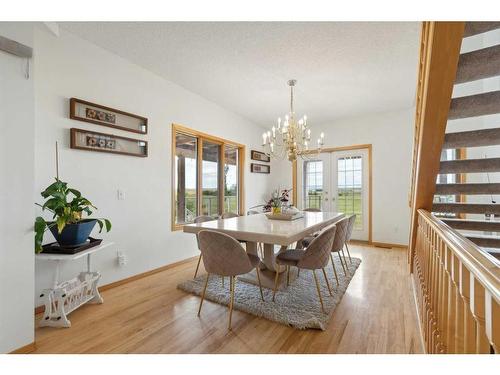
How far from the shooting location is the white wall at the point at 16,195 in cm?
150

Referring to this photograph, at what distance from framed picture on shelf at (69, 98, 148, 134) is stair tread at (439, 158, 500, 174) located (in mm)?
3143

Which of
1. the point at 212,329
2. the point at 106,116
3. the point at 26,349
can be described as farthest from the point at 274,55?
the point at 26,349

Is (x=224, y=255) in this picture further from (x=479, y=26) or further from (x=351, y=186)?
(x=351, y=186)

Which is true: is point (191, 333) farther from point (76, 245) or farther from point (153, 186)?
point (153, 186)

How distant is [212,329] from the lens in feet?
6.12

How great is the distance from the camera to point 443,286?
109 cm

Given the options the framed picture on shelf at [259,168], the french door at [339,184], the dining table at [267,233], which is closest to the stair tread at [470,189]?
the dining table at [267,233]

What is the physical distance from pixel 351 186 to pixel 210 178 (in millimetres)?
2954

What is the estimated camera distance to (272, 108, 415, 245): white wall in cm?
454

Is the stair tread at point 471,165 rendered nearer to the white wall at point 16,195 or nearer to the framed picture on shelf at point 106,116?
the white wall at point 16,195

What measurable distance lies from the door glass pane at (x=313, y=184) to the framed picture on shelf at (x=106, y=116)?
3.73 meters

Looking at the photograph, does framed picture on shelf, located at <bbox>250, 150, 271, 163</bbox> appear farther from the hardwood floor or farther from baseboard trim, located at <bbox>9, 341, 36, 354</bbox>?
baseboard trim, located at <bbox>9, 341, 36, 354</bbox>
